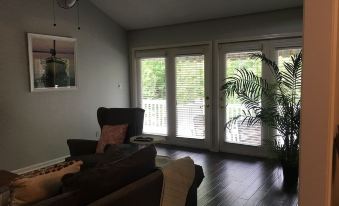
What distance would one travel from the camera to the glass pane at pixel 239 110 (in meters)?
4.97

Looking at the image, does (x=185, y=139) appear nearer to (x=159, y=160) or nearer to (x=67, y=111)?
(x=67, y=111)

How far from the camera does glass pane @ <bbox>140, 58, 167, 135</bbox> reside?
6.04m

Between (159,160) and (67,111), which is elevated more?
(67,111)

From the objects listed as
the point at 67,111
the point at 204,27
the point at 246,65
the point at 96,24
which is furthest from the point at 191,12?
the point at 67,111

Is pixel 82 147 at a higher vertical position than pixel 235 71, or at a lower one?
lower

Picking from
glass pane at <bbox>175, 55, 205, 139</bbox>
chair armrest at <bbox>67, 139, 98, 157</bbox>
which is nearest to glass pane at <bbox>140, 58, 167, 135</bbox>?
glass pane at <bbox>175, 55, 205, 139</bbox>

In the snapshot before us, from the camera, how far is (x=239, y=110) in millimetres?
5102

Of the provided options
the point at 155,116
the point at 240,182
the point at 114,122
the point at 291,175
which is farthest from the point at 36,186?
the point at 155,116

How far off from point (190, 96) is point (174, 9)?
1.61 m

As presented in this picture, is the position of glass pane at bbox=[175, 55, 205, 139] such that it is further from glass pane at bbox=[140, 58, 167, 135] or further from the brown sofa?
the brown sofa

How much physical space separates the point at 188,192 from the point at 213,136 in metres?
3.06

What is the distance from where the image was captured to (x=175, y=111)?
231 inches

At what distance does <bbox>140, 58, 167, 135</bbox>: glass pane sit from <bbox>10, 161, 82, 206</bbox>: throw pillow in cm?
423

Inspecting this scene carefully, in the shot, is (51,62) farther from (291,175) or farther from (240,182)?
(291,175)
